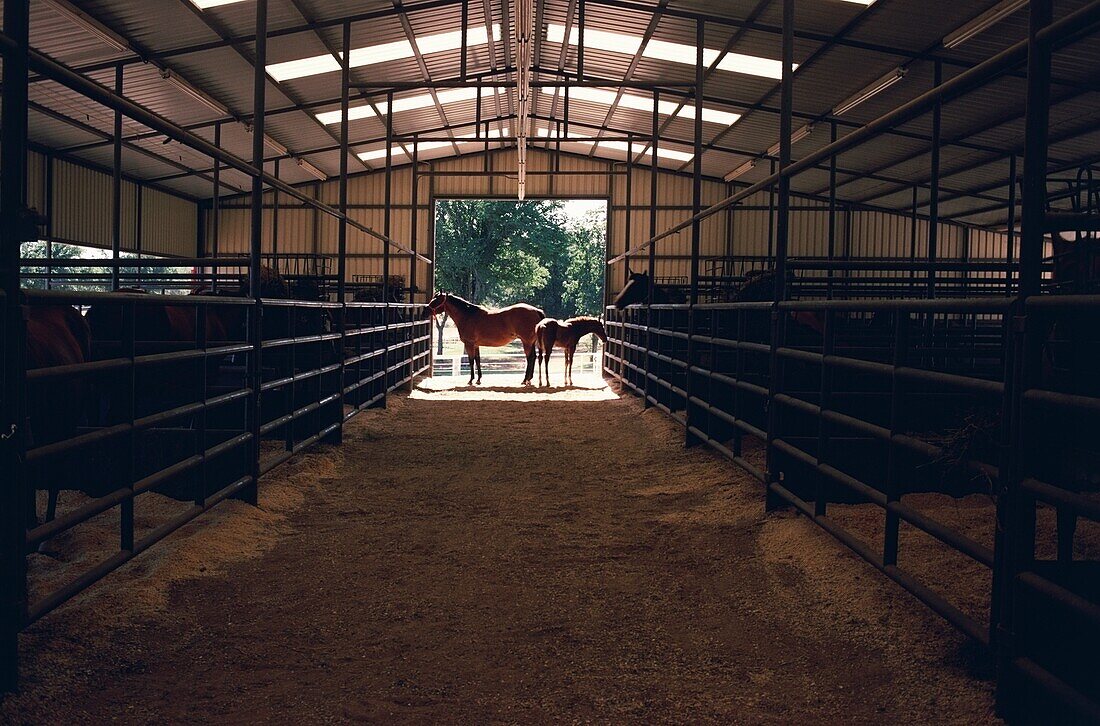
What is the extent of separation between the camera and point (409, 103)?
16.8 meters

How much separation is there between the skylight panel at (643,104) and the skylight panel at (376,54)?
9.85 ft

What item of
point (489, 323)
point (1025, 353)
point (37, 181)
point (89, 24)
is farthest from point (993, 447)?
point (37, 181)

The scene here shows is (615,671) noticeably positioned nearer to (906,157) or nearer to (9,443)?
(9,443)

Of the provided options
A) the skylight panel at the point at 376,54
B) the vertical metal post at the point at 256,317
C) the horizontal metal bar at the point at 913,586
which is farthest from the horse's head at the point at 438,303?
the horizontal metal bar at the point at 913,586

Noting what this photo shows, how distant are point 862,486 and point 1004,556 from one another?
0.94 m

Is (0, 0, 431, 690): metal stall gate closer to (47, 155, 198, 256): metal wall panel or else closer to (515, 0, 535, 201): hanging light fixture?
(515, 0, 535, 201): hanging light fixture

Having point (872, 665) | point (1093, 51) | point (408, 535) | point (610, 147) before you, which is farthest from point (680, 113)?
point (872, 665)

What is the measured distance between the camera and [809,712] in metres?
2.23

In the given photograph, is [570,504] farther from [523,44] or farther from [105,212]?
[105,212]

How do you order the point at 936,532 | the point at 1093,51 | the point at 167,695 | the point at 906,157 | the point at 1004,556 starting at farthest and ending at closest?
the point at 906,157 < the point at 1093,51 < the point at 936,532 < the point at 167,695 < the point at 1004,556

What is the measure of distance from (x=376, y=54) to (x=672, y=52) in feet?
16.8

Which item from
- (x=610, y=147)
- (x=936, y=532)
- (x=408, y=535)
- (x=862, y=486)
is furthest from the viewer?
(x=610, y=147)

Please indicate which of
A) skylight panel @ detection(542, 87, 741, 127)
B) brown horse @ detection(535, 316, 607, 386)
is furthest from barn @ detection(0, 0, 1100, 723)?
skylight panel @ detection(542, 87, 741, 127)

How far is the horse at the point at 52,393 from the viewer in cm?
325
